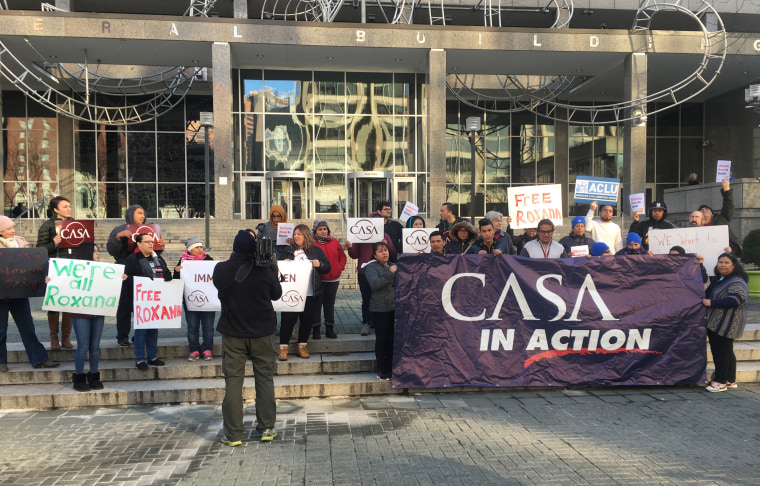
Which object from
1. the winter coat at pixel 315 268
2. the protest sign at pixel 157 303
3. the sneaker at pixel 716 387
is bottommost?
the sneaker at pixel 716 387

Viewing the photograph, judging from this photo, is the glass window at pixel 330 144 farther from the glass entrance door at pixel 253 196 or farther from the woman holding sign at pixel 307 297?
the woman holding sign at pixel 307 297

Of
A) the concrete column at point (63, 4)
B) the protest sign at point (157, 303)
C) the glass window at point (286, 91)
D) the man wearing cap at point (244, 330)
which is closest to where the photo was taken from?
the man wearing cap at point (244, 330)

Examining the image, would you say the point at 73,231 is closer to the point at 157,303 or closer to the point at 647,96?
the point at 157,303

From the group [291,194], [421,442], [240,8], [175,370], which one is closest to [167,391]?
[175,370]

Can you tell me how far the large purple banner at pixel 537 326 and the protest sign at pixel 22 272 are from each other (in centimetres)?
446

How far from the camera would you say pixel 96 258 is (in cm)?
755

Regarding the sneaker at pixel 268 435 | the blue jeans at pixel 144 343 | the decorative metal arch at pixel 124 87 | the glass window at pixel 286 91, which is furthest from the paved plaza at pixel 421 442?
the decorative metal arch at pixel 124 87

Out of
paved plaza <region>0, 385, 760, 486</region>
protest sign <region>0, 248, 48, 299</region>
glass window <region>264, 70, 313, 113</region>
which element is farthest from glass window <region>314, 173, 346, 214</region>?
paved plaza <region>0, 385, 760, 486</region>

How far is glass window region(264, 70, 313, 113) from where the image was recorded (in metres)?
28.2

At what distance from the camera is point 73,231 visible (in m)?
7.22

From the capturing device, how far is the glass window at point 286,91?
28.2 m

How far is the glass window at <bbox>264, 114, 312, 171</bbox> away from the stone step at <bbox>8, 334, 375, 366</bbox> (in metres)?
21.1

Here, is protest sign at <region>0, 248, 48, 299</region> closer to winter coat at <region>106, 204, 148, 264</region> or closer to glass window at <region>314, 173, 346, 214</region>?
winter coat at <region>106, 204, 148, 264</region>

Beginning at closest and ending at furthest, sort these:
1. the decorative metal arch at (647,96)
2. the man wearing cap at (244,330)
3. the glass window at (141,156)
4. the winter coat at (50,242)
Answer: the man wearing cap at (244,330) < the winter coat at (50,242) < the decorative metal arch at (647,96) < the glass window at (141,156)
